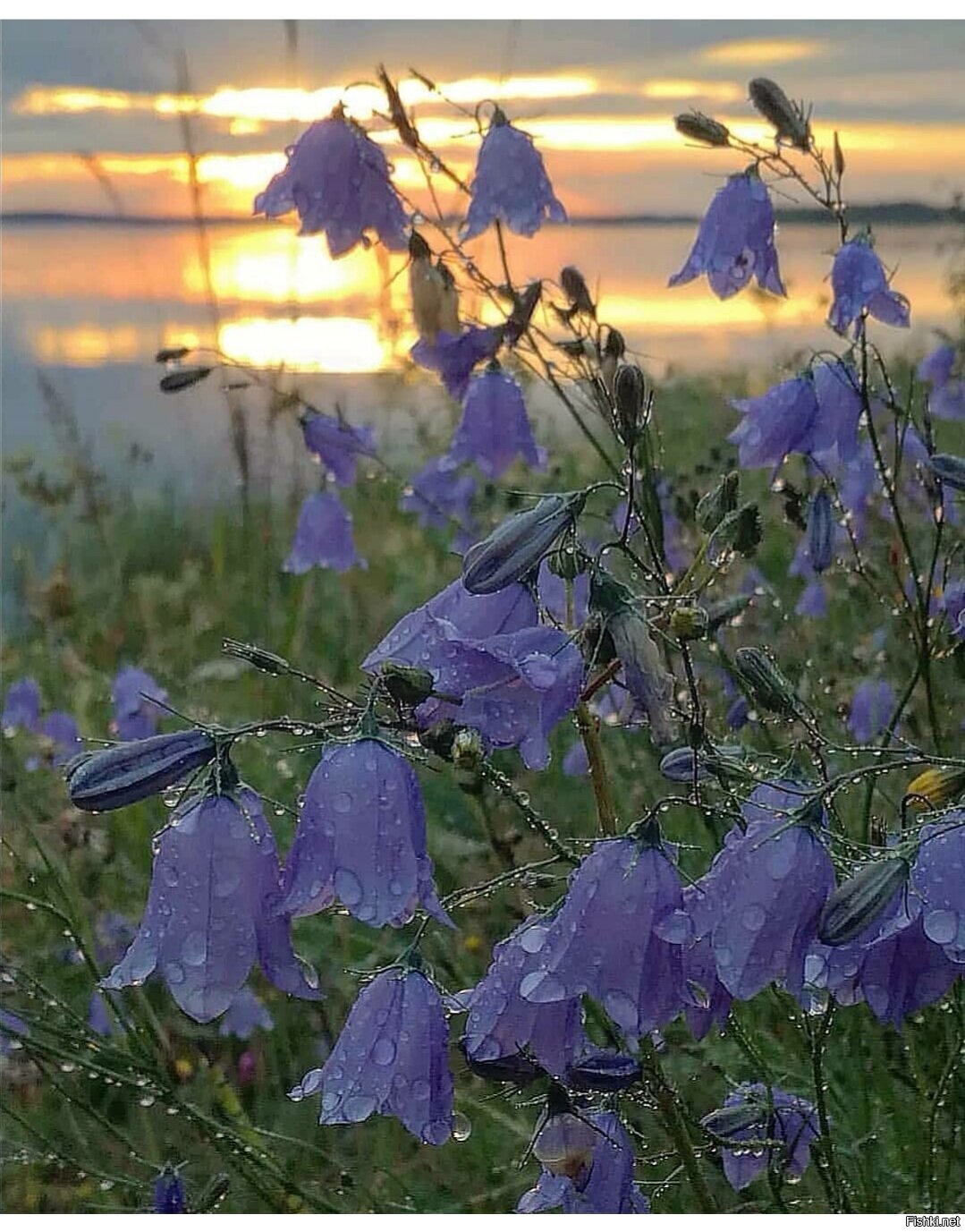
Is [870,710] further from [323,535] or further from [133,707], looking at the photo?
[133,707]

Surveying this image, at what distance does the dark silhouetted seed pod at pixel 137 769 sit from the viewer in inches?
29.8

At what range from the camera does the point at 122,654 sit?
2916 mm

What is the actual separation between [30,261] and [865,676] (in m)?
1.64

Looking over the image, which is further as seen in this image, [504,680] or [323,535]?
[323,535]

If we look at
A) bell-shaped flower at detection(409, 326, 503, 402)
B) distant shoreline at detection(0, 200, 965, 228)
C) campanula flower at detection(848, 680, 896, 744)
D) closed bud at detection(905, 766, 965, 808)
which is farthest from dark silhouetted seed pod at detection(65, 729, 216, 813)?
campanula flower at detection(848, 680, 896, 744)

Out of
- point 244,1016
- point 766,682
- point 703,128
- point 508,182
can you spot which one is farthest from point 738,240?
point 244,1016

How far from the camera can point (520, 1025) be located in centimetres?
81

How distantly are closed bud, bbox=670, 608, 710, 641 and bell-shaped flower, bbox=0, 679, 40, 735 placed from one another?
1.78 metres

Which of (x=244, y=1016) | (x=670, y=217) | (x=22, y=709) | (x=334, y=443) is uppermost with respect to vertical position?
(x=670, y=217)

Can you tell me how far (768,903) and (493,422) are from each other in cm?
93

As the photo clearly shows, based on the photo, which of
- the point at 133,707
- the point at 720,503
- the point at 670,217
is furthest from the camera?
the point at 133,707

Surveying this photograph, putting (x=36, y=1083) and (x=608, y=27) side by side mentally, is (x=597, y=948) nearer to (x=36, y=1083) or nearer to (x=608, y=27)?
(x=36, y=1083)

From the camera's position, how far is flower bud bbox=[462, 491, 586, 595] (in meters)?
0.77

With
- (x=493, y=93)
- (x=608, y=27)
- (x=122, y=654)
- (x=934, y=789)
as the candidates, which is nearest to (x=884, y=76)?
(x=608, y=27)
